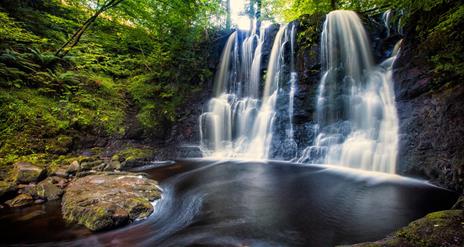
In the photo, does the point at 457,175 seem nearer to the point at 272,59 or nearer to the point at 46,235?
the point at 46,235

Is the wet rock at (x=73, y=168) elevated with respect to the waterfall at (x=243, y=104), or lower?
lower

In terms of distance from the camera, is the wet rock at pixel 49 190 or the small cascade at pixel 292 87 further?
the small cascade at pixel 292 87

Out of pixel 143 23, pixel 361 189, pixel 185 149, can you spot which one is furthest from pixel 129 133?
pixel 361 189

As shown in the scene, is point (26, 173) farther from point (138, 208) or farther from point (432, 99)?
point (432, 99)

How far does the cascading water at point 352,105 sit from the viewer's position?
6.68 meters

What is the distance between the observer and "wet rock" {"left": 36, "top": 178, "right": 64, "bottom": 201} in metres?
4.98

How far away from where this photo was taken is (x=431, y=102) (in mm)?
5332

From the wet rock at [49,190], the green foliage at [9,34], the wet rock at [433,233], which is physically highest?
the green foliage at [9,34]

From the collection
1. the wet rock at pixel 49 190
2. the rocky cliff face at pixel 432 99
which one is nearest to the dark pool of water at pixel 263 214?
the wet rock at pixel 49 190

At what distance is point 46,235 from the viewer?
359 cm

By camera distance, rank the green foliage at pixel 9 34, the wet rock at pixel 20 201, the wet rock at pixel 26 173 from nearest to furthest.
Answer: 1. the wet rock at pixel 20 201
2. the wet rock at pixel 26 173
3. the green foliage at pixel 9 34

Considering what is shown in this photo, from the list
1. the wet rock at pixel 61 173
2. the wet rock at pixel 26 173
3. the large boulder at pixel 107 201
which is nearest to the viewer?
the large boulder at pixel 107 201

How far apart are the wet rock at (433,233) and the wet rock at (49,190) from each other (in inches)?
233

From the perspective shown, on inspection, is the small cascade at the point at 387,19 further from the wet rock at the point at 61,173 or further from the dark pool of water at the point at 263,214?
the wet rock at the point at 61,173
